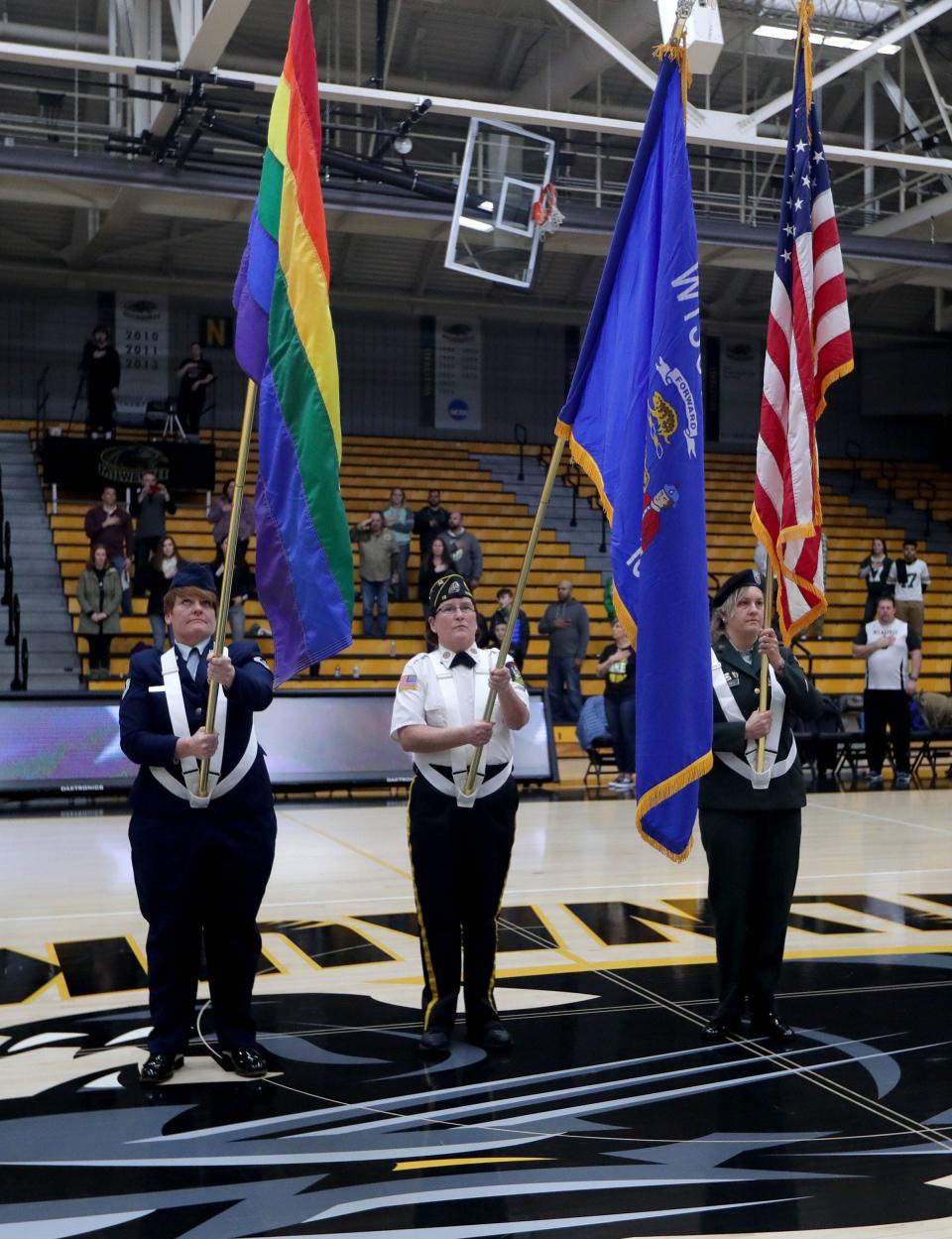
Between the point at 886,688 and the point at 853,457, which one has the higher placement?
the point at 853,457

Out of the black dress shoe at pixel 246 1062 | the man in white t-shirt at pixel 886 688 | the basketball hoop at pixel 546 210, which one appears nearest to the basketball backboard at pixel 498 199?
the basketball hoop at pixel 546 210

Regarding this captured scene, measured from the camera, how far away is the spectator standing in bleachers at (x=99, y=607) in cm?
1462

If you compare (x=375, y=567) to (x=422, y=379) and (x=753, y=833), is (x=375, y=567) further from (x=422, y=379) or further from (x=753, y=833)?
(x=753, y=833)

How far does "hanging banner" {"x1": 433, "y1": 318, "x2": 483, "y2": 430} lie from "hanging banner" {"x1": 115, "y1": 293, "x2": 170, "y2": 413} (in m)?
4.96

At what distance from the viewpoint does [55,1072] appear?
4.70m

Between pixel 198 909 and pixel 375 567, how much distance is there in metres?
11.9

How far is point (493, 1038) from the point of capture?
4926mm

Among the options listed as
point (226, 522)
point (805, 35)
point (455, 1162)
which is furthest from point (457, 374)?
point (455, 1162)

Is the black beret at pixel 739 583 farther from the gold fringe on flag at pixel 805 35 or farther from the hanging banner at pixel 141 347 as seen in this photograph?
the hanging banner at pixel 141 347

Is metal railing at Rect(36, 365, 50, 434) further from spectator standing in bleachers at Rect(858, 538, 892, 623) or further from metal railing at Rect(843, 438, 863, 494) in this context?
metal railing at Rect(843, 438, 863, 494)

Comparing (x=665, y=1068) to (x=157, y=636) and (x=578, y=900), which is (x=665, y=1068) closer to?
(x=578, y=900)

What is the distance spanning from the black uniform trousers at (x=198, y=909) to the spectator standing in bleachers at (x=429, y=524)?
12594mm

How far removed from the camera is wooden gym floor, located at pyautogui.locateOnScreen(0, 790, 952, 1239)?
3523 millimetres

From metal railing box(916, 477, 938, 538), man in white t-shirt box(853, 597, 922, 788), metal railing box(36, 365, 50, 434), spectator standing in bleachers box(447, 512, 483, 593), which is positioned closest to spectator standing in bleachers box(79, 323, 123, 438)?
metal railing box(36, 365, 50, 434)
